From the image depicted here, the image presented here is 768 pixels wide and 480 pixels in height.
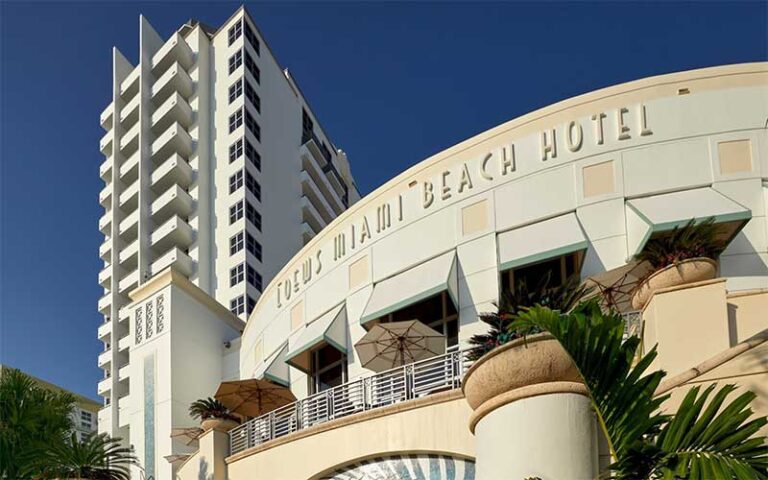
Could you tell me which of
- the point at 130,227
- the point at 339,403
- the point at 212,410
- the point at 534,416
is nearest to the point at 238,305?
the point at 130,227

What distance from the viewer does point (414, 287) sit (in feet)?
73.8

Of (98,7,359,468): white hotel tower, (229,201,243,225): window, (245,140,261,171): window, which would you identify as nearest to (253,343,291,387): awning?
(98,7,359,468): white hotel tower

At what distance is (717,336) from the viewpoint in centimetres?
1216

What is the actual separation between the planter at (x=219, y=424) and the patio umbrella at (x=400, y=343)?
4.23 metres

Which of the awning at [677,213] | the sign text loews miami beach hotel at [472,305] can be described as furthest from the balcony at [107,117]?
the awning at [677,213]

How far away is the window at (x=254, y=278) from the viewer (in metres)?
49.0

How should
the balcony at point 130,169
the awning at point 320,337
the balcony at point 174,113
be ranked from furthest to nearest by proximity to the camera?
1. the balcony at point 130,169
2. the balcony at point 174,113
3. the awning at point 320,337

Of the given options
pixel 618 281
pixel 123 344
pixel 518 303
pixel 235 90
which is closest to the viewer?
pixel 518 303

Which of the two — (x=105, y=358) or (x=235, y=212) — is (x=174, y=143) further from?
(x=105, y=358)

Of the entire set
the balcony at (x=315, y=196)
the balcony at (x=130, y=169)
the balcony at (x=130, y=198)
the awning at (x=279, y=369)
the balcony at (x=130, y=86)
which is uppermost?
the balcony at (x=130, y=86)

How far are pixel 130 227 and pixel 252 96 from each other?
467 inches

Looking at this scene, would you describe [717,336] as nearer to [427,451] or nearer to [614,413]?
[614,413]

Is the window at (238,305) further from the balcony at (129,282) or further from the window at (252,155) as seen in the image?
the balcony at (129,282)

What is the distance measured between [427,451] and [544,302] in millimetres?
4507
